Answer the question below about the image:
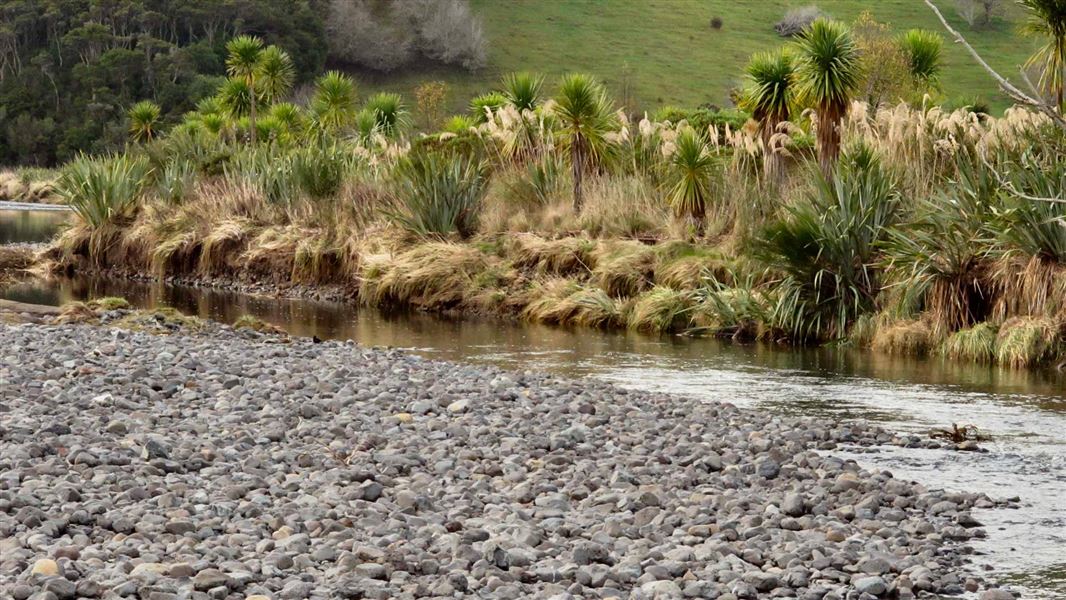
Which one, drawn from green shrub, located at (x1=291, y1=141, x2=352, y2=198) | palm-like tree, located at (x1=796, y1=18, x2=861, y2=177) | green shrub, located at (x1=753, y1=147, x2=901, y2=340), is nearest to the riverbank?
green shrub, located at (x1=753, y1=147, x2=901, y2=340)

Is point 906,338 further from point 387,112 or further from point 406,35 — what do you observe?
point 406,35

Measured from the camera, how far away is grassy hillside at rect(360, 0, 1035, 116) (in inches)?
2889

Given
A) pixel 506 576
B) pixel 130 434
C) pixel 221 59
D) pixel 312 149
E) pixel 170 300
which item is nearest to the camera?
pixel 506 576

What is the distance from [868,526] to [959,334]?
835cm

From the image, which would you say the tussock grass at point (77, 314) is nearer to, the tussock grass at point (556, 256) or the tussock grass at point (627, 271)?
the tussock grass at point (556, 256)

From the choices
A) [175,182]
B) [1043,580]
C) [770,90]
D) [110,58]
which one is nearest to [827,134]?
[770,90]

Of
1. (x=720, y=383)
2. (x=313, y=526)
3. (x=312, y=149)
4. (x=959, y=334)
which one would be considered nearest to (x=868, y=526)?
(x=313, y=526)

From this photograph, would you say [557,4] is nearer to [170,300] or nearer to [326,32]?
[326,32]

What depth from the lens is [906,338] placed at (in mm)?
15703

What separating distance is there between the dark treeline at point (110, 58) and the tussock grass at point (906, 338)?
6089cm

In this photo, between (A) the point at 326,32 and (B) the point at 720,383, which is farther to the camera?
(A) the point at 326,32

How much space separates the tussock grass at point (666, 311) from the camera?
18.0m

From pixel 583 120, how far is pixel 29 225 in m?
24.8

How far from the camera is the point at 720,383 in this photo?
43.1 feet
